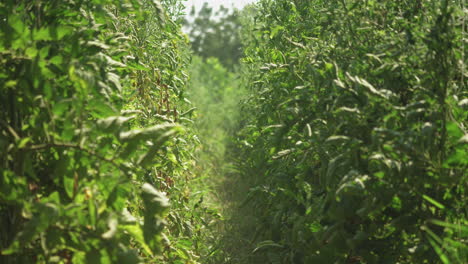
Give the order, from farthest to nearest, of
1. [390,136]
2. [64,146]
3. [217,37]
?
[217,37], [390,136], [64,146]

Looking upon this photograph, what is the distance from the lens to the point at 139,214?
2.76 meters

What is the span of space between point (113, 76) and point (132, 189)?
0.46 meters

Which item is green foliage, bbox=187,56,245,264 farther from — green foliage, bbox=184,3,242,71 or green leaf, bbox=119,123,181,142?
green foliage, bbox=184,3,242,71

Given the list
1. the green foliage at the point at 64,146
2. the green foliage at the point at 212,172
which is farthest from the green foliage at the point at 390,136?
the green foliage at the point at 212,172

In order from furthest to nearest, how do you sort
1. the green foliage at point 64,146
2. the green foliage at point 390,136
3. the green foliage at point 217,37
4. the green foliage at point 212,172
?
the green foliage at point 217,37, the green foliage at point 212,172, the green foliage at point 390,136, the green foliage at point 64,146

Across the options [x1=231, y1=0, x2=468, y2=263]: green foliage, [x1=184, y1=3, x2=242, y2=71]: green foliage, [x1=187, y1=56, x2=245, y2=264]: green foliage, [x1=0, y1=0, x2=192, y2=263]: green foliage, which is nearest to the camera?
[x1=0, y1=0, x2=192, y2=263]: green foliage

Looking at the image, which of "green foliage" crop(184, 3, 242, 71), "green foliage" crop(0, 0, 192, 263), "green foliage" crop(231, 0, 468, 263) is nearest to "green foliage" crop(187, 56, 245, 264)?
"green foliage" crop(231, 0, 468, 263)

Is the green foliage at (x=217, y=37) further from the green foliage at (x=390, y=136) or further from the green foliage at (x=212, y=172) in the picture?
the green foliage at (x=390, y=136)

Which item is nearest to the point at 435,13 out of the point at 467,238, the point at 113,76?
the point at 467,238

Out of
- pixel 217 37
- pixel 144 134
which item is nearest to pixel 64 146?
pixel 144 134

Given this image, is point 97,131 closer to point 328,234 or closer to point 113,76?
point 113,76

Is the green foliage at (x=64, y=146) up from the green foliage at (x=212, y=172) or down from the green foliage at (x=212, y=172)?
up

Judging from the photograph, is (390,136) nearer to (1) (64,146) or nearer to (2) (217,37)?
(1) (64,146)

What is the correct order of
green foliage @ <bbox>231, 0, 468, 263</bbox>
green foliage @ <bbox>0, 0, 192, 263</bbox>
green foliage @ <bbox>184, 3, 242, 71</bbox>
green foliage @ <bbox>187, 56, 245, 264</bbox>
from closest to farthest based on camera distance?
green foliage @ <bbox>0, 0, 192, 263</bbox> → green foliage @ <bbox>231, 0, 468, 263</bbox> → green foliage @ <bbox>187, 56, 245, 264</bbox> → green foliage @ <bbox>184, 3, 242, 71</bbox>
